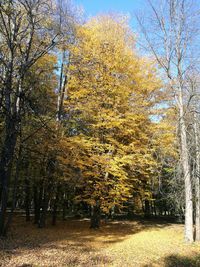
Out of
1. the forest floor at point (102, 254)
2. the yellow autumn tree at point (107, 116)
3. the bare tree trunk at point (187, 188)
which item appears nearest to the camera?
the forest floor at point (102, 254)

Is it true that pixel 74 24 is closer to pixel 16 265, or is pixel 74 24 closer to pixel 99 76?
pixel 99 76

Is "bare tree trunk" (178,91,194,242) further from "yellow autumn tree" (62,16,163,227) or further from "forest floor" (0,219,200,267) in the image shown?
"yellow autumn tree" (62,16,163,227)

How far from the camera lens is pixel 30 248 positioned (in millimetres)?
7980

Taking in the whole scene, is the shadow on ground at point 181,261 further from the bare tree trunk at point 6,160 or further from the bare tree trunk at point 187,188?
the bare tree trunk at point 6,160

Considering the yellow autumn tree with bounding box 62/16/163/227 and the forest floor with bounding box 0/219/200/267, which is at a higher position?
the yellow autumn tree with bounding box 62/16/163/227

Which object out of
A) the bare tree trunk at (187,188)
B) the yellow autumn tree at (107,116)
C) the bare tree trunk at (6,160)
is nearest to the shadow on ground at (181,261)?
the bare tree trunk at (187,188)

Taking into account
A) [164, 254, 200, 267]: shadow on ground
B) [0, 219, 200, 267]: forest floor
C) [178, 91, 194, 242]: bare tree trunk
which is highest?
[178, 91, 194, 242]: bare tree trunk

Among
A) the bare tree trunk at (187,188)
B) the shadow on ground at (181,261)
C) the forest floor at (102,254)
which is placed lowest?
the shadow on ground at (181,261)

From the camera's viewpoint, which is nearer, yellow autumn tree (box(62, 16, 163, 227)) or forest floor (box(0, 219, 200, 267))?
forest floor (box(0, 219, 200, 267))

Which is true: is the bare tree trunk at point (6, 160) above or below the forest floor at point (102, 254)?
above

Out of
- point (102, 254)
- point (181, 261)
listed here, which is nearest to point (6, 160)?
point (102, 254)

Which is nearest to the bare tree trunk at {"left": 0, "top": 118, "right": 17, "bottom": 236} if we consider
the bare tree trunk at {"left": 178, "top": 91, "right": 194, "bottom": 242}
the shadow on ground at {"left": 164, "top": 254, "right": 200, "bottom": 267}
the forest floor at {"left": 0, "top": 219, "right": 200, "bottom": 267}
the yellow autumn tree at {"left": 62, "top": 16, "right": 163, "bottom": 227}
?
the forest floor at {"left": 0, "top": 219, "right": 200, "bottom": 267}

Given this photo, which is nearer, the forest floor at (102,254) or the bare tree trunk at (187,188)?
the forest floor at (102,254)

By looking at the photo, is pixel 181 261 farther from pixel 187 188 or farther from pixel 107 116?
pixel 107 116
